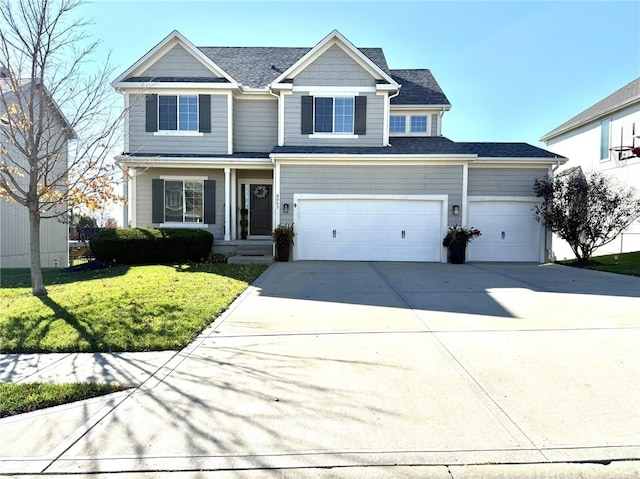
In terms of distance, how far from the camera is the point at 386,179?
13.6 metres

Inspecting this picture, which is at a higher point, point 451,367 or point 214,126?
point 214,126

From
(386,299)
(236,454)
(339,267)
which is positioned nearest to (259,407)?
(236,454)

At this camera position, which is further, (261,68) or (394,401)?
(261,68)

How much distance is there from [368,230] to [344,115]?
4396 mm

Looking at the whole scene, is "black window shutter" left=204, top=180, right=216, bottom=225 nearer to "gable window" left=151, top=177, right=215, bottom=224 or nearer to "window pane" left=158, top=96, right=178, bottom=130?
"gable window" left=151, top=177, right=215, bottom=224

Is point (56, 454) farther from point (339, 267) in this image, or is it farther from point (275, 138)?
point (275, 138)

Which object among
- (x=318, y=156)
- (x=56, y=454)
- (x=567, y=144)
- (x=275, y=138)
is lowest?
(x=56, y=454)

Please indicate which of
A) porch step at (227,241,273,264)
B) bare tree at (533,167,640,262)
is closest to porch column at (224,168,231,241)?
porch step at (227,241,273,264)

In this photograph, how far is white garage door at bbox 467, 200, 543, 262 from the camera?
14.2 meters

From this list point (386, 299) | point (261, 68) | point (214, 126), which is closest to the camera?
point (386, 299)

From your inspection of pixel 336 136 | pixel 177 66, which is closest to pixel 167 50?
pixel 177 66

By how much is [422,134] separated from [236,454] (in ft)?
54.4

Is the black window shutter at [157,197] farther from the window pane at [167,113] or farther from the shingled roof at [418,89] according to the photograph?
the shingled roof at [418,89]

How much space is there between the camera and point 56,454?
8.95 ft
